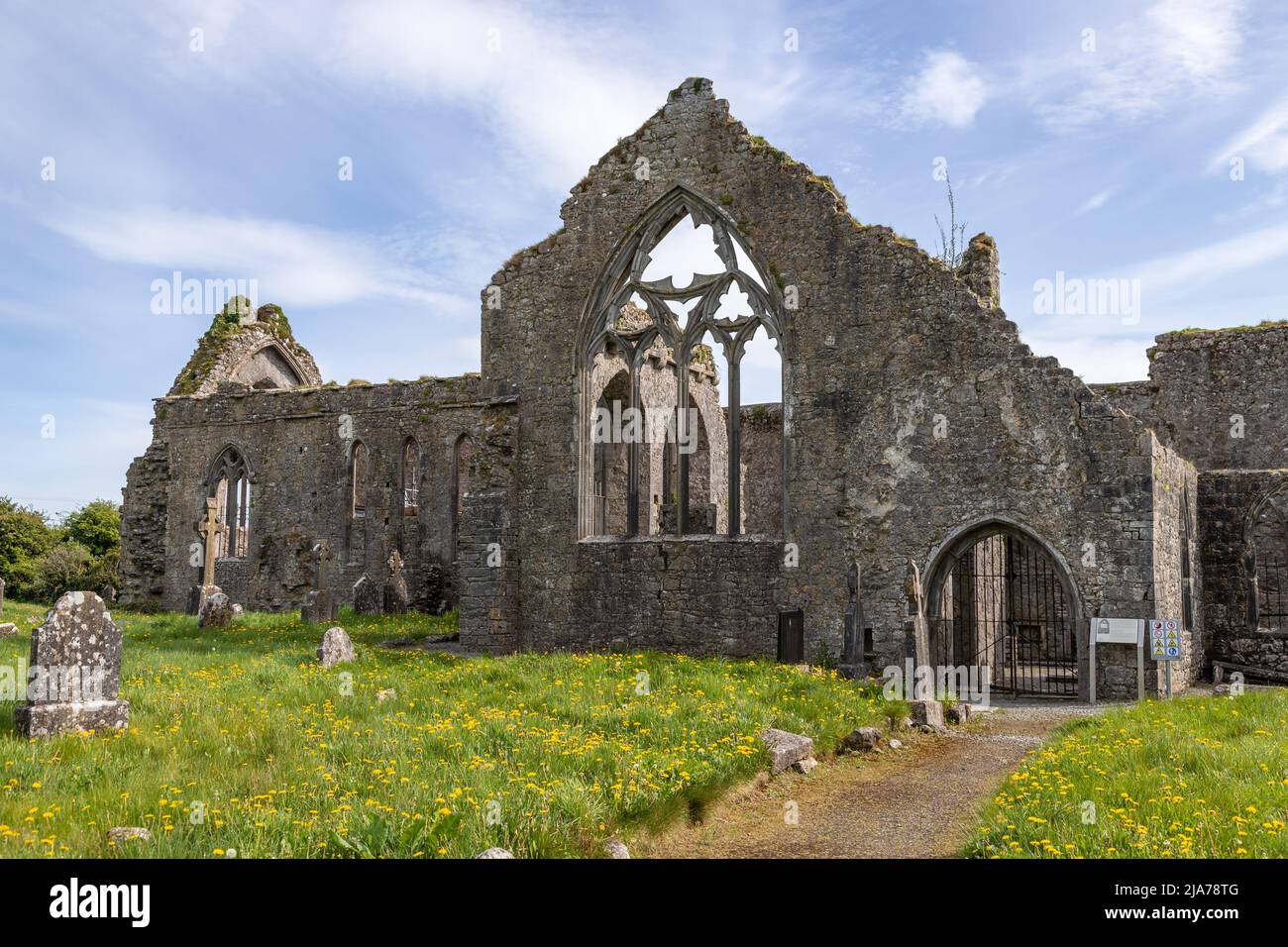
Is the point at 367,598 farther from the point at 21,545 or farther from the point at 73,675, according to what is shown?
the point at 21,545

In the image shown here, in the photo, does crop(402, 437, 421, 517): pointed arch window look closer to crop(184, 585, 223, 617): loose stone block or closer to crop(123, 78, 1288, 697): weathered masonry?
crop(184, 585, 223, 617): loose stone block

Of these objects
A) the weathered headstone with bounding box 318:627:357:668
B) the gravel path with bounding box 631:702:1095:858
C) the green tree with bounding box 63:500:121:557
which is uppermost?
the green tree with bounding box 63:500:121:557

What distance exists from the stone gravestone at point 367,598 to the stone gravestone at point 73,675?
14.7 m

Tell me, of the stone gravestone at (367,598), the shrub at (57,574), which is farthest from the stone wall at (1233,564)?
the shrub at (57,574)

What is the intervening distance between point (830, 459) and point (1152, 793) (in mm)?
8304

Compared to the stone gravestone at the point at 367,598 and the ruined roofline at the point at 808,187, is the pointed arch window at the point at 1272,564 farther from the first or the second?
the stone gravestone at the point at 367,598

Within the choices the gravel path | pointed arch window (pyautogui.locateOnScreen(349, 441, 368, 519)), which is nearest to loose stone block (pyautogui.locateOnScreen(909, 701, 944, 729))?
the gravel path

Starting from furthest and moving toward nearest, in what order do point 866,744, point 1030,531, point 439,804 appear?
point 1030,531 → point 866,744 → point 439,804

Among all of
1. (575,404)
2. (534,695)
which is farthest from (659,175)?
(534,695)

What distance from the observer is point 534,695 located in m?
9.55

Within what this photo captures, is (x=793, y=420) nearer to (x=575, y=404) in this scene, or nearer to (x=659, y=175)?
(x=575, y=404)

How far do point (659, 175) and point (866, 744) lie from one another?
32.6 feet

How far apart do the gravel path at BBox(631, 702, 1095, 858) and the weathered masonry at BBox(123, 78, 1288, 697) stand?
3775 mm

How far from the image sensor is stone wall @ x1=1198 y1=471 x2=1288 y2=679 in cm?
1567
